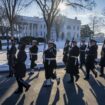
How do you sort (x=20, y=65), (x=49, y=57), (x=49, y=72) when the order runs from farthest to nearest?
(x=49, y=72) < (x=49, y=57) < (x=20, y=65)

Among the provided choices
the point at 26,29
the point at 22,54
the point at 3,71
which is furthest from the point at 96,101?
the point at 26,29

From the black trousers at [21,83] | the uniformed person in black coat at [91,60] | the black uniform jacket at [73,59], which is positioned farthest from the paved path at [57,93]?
the black uniform jacket at [73,59]

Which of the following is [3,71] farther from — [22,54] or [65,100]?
[65,100]

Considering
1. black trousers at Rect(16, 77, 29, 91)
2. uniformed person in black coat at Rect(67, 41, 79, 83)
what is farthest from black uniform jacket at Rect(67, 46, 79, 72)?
black trousers at Rect(16, 77, 29, 91)

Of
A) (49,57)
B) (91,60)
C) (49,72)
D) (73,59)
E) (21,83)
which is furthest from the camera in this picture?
(91,60)

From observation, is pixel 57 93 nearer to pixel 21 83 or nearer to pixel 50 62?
pixel 21 83

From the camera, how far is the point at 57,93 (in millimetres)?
11898

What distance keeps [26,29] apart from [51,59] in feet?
303

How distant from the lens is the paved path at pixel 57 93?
10.5 m

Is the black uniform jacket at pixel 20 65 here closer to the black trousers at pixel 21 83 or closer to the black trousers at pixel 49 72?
the black trousers at pixel 21 83

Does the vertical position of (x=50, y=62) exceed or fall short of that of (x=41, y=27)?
it exceeds it

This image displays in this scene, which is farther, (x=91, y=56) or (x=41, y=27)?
(x=41, y=27)

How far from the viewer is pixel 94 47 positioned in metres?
15.4

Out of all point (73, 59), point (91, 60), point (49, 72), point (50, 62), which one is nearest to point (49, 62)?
point (50, 62)
